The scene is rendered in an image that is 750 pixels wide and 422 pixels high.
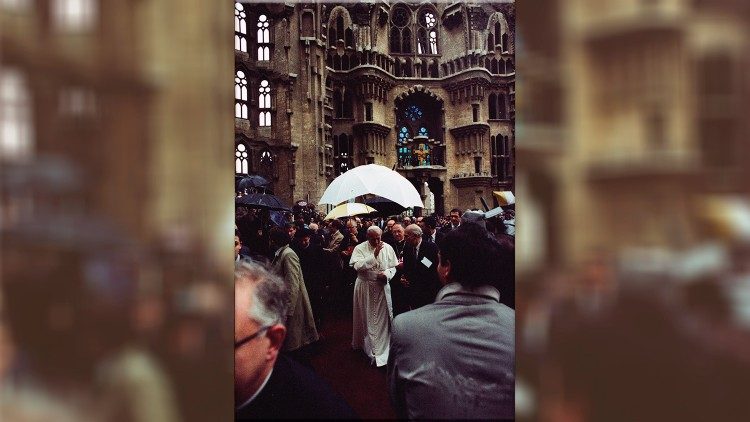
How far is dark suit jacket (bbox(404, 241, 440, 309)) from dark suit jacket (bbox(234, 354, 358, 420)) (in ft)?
2.92

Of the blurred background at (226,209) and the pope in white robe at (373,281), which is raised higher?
the blurred background at (226,209)

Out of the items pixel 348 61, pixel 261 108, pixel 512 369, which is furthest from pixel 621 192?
pixel 261 108

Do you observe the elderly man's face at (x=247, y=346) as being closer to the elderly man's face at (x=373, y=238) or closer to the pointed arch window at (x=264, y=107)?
the elderly man's face at (x=373, y=238)

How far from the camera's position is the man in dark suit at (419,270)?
2.34 metres

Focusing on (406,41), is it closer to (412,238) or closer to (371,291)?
(412,238)

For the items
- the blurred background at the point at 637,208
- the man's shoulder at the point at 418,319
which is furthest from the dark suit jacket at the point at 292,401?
the blurred background at the point at 637,208

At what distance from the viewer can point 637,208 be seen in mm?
1002

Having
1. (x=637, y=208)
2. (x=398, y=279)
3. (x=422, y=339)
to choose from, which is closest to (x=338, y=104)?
(x=398, y=279)

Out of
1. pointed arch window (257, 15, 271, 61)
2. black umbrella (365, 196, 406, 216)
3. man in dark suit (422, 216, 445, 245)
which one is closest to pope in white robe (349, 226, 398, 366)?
black umbrella (365, 196, 406, 216)

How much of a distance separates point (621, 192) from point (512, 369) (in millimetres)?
770

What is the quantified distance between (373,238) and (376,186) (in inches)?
43.2

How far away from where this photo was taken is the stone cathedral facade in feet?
7.70

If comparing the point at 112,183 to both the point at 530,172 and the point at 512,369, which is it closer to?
the point at 530,172

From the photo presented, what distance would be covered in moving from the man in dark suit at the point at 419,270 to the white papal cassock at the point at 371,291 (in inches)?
7.2
